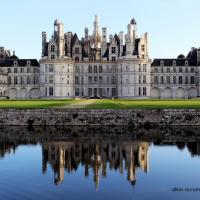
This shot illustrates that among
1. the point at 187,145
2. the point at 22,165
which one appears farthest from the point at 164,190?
the point at 187,145

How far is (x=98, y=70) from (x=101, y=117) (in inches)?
1969

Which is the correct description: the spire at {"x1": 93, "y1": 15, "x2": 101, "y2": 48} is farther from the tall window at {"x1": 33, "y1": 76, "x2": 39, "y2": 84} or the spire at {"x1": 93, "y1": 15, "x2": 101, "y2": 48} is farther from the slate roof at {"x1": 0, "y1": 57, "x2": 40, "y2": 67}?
the tall window at {"x1": 33, "y1": 76, "x2": 39, "y2": 84}

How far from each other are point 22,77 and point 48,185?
76379 mm

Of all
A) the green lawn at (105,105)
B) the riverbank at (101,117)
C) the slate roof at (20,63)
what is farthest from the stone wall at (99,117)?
the slate roof at (20,63)

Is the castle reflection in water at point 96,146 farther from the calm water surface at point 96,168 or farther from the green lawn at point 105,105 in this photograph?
the green lawn at point 105,105

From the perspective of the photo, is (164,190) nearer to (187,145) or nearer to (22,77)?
(187,145)

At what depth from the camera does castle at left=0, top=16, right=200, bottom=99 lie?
86.2 meters

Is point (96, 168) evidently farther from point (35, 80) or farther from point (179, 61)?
point (179, 61)

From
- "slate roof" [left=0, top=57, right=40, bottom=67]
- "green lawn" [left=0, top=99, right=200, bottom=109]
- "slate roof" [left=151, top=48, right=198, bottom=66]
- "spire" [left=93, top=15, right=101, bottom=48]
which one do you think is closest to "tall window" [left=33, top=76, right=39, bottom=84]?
"slate roof" [left=0, top=57, right=40, bottom=67]

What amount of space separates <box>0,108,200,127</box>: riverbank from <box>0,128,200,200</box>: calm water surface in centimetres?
875

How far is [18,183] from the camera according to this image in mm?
19219

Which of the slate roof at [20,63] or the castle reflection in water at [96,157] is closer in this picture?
the castle reflection in water at [96,157]

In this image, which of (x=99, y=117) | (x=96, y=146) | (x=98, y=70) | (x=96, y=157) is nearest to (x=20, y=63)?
(x=98, y=70)

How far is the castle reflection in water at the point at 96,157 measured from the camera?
22.0 meters
